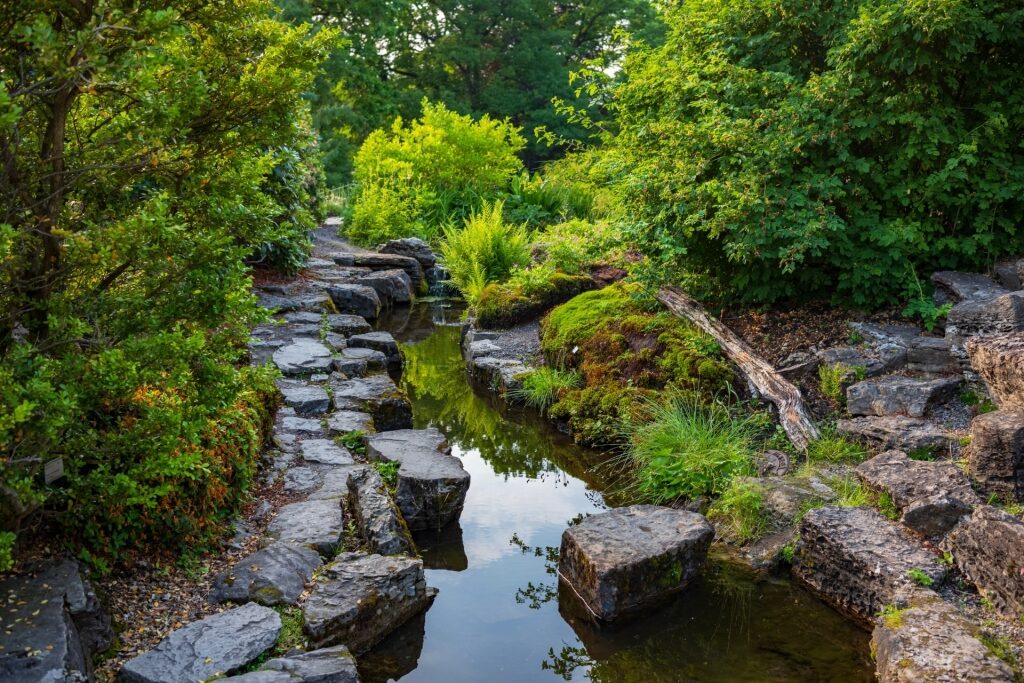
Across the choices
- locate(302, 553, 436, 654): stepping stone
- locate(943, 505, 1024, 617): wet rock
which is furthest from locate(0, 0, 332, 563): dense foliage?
locate(943, 505, 1024, 617): wet rock

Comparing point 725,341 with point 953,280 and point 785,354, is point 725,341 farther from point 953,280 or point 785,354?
point 953,280

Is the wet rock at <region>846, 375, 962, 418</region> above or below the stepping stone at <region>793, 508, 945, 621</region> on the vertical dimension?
above

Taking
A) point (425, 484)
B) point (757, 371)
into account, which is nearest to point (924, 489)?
point (757, 371)

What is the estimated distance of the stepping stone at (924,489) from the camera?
161 inches

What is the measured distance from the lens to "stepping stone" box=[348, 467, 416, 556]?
4.00 m

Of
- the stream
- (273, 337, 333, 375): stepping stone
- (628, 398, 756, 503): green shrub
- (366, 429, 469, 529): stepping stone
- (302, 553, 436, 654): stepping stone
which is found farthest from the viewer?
(273, 337, 333, 375): stepping stone

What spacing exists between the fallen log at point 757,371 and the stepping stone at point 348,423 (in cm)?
273

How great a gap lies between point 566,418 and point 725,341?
1.40 m

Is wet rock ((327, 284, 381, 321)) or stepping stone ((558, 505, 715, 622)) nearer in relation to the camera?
stepping stone ((558, 505, 715, 622))

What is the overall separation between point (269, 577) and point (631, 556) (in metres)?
1.72

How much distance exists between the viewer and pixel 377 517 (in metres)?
4.12

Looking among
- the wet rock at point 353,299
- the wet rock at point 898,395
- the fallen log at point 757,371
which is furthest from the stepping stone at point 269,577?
the wet rock at point 353,299

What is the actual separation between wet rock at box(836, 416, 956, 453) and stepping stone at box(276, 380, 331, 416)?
11.4ft

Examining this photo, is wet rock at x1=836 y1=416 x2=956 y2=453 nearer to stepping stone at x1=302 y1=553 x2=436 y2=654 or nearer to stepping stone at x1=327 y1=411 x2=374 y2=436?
stepping stone at x1=302 y1=553 x2=436 y2=654
